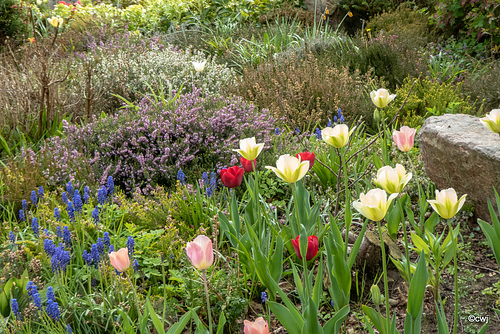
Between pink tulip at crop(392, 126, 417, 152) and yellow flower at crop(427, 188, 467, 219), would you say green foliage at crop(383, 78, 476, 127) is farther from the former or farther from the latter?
yellow flower at crop(427, 188, 467, 219)

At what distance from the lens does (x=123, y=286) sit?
2.02 m

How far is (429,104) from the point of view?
435cm

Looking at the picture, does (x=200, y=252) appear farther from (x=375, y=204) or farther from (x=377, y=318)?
(x=377, y=318)

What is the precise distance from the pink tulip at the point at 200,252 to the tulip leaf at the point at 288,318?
28cm

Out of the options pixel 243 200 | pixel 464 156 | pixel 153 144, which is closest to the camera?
pixel 464 156

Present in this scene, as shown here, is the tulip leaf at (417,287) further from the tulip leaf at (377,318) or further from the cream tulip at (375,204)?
the cream tulip at (375,204)

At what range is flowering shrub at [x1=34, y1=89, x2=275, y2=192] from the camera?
3.28m

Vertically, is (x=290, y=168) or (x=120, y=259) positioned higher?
(x=290, y=168)

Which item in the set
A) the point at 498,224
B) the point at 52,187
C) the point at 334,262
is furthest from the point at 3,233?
the point at 498,224

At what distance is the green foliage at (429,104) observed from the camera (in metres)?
4.03

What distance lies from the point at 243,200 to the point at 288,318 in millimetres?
1610

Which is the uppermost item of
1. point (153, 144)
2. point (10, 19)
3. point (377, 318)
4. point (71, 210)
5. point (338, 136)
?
point (338, 136)

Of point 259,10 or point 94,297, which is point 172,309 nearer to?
point 94,297

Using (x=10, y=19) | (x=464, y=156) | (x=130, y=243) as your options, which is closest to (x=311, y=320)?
(x=130, y=243)
